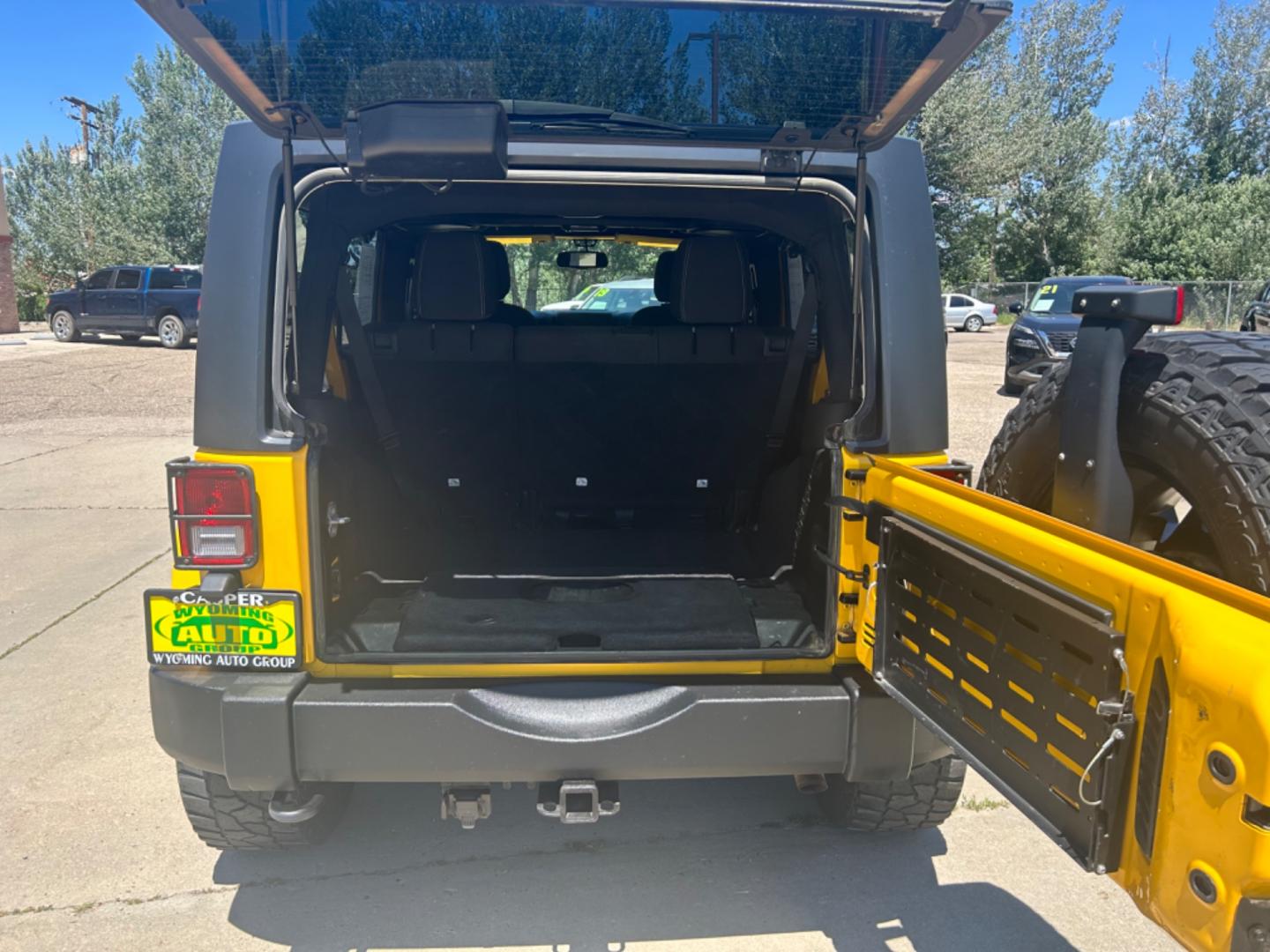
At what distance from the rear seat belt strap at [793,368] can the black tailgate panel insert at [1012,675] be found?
1.21 m

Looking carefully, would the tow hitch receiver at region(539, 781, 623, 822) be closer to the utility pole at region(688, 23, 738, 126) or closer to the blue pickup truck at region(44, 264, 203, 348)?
the utility pole at region(688, 23, 738, 126)

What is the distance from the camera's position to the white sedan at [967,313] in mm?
39188

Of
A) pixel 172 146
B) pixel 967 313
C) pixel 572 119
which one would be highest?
pixel 172 146

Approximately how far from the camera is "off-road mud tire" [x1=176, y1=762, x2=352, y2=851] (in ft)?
9.20

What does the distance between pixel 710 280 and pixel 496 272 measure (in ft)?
2.76

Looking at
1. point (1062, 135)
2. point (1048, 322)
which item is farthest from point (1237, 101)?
point (1048, 322)

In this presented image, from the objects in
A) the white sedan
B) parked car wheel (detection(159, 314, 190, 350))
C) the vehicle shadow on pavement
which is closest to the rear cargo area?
the vehicle shadow on pavement

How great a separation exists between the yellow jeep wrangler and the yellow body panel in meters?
0.01

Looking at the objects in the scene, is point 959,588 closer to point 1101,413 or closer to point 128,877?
point 1101,413

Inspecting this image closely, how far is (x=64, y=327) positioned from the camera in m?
25.5

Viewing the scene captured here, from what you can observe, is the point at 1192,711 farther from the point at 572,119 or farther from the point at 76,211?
the point at 76,211

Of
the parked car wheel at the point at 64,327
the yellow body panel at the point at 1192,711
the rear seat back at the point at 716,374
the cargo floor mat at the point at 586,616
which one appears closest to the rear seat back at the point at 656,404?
the rear seat back at the point at 716,374

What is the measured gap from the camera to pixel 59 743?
12.9 ft

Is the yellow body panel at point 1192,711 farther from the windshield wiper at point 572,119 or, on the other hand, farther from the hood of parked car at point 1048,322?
the hood of parked car at point 1048,322
